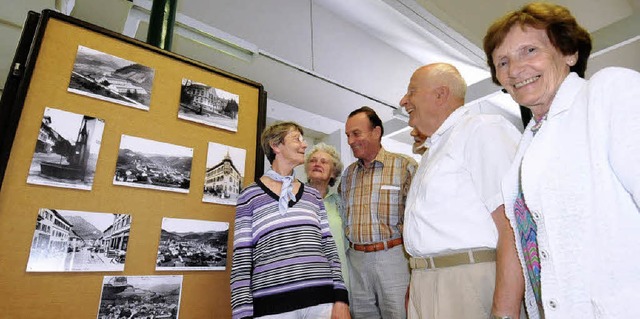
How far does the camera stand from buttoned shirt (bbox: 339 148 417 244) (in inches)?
79.7

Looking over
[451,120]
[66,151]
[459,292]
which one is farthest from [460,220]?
[66,151]

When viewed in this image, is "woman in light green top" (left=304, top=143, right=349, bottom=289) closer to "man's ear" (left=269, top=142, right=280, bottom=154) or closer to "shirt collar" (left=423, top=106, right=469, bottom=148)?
"man's ear" (left=269, top=142, right=280, bottom=154)

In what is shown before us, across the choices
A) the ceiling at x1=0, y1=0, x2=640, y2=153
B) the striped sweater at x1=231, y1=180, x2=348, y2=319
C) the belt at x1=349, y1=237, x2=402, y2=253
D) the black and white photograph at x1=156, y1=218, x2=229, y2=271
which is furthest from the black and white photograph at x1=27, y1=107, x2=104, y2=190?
the belt at x1=349, y1=237, x2=402, y2=253

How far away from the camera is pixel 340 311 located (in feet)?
4.37

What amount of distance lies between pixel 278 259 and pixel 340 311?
0.34 metres

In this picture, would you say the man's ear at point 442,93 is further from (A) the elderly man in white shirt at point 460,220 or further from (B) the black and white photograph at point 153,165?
(B) the black and white photograph at point 153,165

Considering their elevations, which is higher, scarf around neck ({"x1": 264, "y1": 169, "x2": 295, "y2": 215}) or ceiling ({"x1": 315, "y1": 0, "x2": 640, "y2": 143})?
ceiling ({"x1": 315, "y1": 0, "x2": 640, "y2": 143})

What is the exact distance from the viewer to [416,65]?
16.9 feet

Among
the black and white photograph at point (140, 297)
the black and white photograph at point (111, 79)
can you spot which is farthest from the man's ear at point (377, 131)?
the black and white photograph at point (140, 297)

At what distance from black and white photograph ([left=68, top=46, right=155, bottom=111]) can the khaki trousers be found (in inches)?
54.3

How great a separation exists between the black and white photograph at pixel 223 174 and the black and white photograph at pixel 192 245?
12 centimetres

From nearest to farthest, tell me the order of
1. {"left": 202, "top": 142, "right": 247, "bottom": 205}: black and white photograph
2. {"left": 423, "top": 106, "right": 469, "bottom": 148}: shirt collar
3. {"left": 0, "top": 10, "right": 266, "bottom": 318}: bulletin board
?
{"left": 0, "top": 10, "right": 266, "bottom": 318}: bulletin board
{"left": 423, "top": 106, "right": 469, "bottom": 148}: shirt collar
{"left": 202, "top": 142, "right": 247, "bottom": 205}: black and white photograph

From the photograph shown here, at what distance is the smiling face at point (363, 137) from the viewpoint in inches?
91.2

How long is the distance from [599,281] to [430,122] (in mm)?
1044
